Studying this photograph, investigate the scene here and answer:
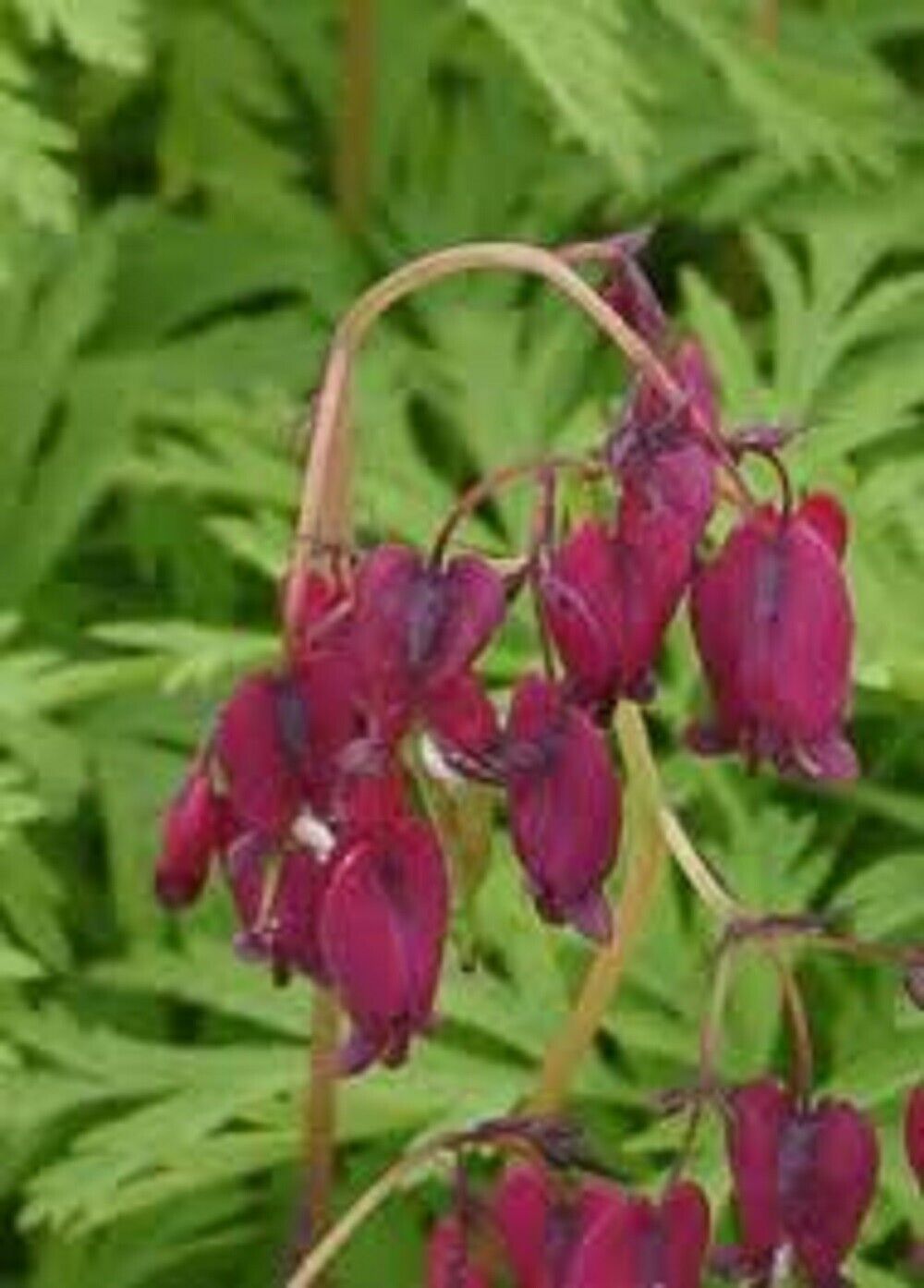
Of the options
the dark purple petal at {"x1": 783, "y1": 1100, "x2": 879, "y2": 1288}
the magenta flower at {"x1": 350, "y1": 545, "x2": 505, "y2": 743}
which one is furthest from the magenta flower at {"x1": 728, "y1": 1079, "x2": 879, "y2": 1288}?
the magenta flower at {"x1": 350, "y1": 545, "x2": 505, "y2": 743}

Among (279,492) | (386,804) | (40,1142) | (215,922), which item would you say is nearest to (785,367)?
(279,492)

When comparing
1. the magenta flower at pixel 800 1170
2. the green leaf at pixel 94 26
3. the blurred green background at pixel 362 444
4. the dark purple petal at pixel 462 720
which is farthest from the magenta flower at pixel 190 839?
the green leaf at pixel 94 26

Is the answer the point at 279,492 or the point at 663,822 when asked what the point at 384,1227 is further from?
the point at 663,822

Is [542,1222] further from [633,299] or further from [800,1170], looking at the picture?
[633,299]

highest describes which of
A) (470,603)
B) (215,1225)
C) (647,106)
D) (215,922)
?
(647,106)

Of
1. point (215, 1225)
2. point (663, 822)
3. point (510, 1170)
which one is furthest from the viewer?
point (215, 1225)

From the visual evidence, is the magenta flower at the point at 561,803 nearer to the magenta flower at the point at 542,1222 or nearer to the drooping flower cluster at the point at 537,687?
the drooping flower cluster at the point at 537,687

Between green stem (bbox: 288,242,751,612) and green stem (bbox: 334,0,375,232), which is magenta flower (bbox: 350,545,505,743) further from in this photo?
green stem (bbox: 334,0,375,232)

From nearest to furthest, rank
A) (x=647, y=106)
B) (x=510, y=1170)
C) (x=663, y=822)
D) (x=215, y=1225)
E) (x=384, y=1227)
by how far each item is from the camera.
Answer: (x=510, y=1170) → (x=663, y=822) → (x=384, y=1227) → (x=215, y=1225) → (x=647, y=106)

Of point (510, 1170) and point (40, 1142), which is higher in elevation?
point (510, 1170)
